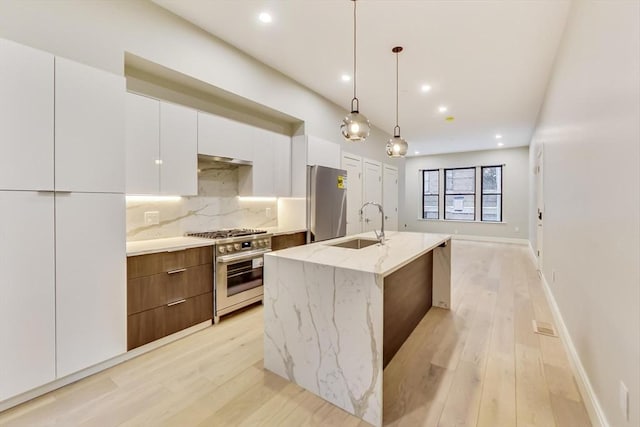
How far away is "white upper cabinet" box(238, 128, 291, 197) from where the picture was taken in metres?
3.69

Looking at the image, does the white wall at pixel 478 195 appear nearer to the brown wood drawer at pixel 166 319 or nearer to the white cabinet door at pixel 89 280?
the brown wood drawer at pixel 166 319

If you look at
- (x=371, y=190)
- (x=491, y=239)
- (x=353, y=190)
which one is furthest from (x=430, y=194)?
(x=353, y=190)

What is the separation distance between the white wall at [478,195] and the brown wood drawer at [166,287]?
20.4ft

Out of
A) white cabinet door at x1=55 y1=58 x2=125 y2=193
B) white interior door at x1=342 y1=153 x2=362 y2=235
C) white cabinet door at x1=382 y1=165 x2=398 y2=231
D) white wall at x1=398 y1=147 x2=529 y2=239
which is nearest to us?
white cabinet door at x1=55 y1=58 x2=125 y2=193

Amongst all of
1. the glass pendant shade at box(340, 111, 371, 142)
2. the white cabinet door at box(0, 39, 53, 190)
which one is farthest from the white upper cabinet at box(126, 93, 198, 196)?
the glass pendant shade at box(340, 111, 371, 142)

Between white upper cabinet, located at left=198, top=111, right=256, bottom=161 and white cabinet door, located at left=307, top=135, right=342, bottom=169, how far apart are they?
95 centimetres

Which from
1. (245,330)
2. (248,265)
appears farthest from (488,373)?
(248,265)

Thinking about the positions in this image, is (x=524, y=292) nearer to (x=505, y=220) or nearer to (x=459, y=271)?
(x=459, y=271)

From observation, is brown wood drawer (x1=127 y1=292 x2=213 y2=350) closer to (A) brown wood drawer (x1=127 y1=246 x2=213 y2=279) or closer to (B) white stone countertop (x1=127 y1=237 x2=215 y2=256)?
(A) brown wood drawer (x1=127 y1=246 x2=213 y2=279)

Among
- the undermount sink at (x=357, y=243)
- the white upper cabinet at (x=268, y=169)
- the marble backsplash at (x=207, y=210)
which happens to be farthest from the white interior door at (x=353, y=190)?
the undermount sink at (x=357, y=243)

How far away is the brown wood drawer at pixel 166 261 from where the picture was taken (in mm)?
2367

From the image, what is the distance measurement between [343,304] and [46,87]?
2364mm

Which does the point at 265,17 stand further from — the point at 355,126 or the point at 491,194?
the point at 491,194

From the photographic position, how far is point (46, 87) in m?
1.90
